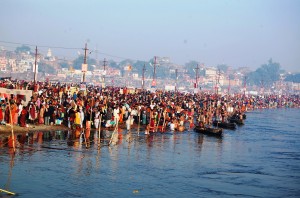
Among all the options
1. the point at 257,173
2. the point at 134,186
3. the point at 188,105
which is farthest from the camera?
the point at 188,105

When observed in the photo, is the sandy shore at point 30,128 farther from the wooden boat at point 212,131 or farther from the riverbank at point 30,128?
the wooden boat at point 212,131

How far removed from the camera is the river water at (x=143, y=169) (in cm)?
2402

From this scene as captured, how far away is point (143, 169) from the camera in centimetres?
2923

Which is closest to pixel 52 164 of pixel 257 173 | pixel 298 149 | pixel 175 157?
pixel 175 157

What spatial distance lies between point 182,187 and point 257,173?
729 centimetres

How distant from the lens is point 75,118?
39000 mm

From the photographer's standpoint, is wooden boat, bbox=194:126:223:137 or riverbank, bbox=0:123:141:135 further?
wooden boat, bbox=194:126:223:137

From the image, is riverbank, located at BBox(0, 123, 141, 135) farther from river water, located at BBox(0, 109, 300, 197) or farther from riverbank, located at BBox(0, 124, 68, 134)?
river water, located at BBox(0, 109, 300, 197)

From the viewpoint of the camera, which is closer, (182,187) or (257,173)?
(182,187)

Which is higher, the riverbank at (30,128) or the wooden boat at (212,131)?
the riverbank at (30,128)

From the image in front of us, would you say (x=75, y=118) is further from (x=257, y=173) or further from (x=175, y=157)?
(x=257, y=173)

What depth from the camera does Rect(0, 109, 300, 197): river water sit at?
945 inches

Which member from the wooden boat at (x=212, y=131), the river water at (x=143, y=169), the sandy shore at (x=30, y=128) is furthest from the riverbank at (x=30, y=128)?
the wooden boat at (x=212, y=131)

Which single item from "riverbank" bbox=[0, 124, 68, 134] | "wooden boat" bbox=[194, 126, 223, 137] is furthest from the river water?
"wooden boat" bbox=[194, 126, 223, 137]
